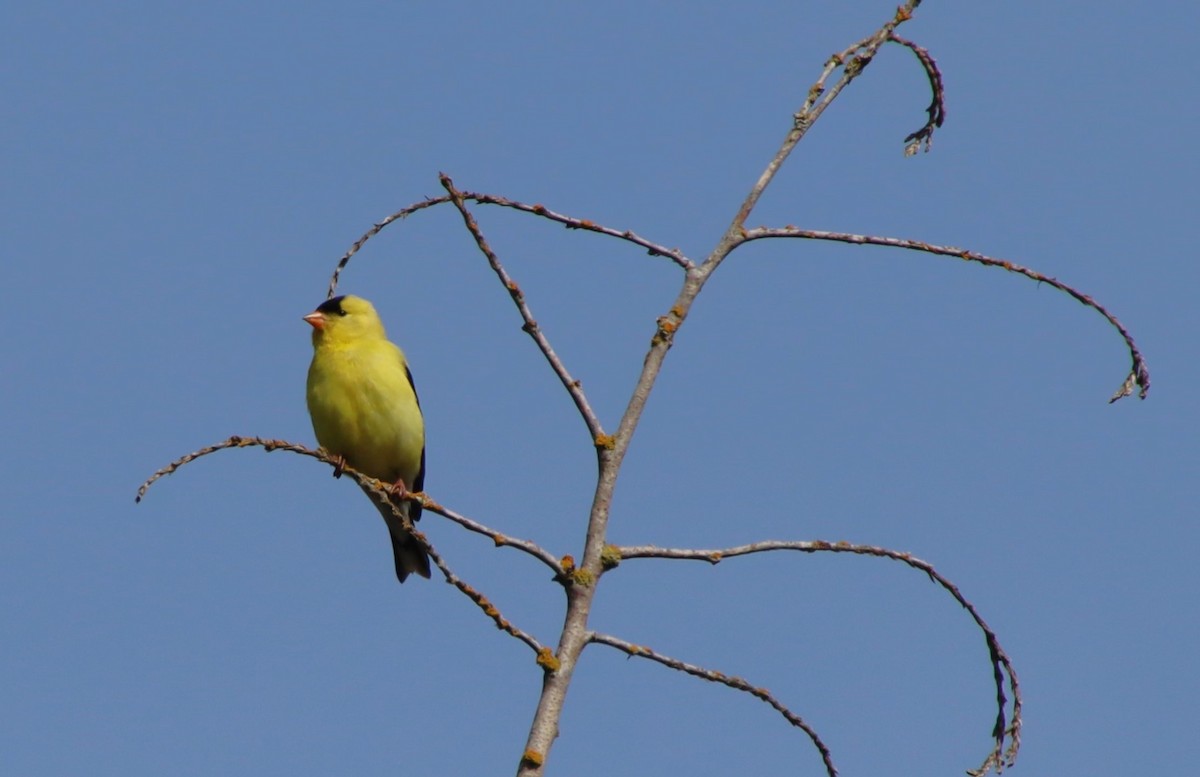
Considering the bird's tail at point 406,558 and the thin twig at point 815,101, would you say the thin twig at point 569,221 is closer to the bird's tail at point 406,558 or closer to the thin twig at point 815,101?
the thin twig at point 815,101

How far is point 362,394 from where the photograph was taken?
6746 mm

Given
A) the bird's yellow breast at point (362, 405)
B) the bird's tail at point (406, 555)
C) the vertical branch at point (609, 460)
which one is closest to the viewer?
the vertical branch at point (609, 460)

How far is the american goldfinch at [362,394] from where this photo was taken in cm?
675

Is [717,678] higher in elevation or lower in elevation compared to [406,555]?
lower

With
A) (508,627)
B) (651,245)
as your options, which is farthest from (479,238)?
(508,627)

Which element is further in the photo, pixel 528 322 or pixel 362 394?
pixel 362 394

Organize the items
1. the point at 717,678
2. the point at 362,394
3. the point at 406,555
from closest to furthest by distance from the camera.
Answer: the point at 717,678
the point at 362,394
the point at 406,555

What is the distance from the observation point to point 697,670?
8.82 ft

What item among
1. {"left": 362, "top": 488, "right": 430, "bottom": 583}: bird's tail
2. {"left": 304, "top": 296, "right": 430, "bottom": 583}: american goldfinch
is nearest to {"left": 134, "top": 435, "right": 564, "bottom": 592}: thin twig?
{"left": 304, "top": 296, "right": 430, "bottom": 583}: american goldfinch

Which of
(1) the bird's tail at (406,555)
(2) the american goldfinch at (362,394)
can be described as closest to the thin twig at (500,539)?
(2) the american goldfinch at (362,394)

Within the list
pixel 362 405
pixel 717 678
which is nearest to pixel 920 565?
pixel 717 678

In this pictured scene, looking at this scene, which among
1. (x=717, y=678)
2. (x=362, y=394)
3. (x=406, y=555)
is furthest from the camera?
(x=406, y=555)

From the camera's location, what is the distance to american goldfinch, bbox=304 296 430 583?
22.2 feet

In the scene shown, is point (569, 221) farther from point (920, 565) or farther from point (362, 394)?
point (362, 394)
